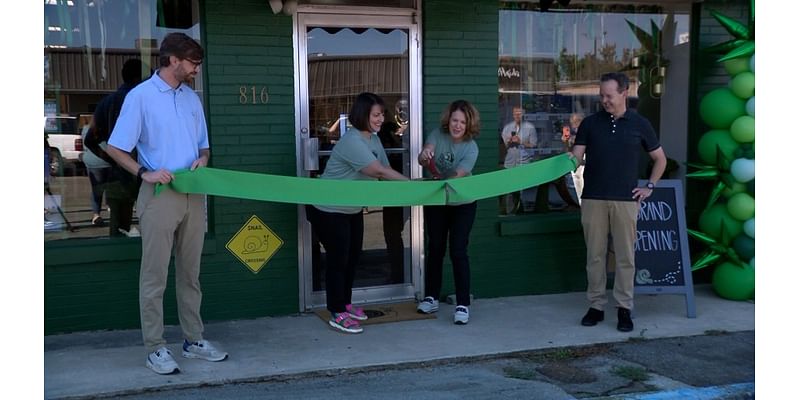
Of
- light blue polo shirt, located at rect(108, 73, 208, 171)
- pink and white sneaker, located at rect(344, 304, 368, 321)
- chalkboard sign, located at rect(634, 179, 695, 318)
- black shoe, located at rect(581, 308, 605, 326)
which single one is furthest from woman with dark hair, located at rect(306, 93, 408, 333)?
chalkboard sign, located at rect(634, 179, 695, 318)

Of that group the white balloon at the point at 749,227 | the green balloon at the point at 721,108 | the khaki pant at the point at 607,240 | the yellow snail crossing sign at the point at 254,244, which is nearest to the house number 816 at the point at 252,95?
the yellow snail crossing sign at the point at 254,244

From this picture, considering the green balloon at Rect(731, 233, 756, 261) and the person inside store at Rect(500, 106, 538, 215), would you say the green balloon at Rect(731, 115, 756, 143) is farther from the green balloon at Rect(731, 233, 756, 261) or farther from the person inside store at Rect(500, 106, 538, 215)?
the person inside store at Rect(500, 106, 538, 215)

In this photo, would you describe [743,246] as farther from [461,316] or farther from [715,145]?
[461,316]

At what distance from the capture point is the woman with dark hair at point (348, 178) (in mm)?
5520

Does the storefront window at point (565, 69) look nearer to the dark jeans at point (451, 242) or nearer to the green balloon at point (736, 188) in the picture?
the dark jeans at point (451, 242)

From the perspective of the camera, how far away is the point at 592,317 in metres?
6.00

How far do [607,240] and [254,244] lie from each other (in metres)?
2.66

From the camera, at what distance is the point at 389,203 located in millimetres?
5301

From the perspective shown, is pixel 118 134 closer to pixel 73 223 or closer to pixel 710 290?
pixel 73 223

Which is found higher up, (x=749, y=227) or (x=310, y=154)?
(x=310, y=154)

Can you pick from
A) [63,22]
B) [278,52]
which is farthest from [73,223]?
[278,52]

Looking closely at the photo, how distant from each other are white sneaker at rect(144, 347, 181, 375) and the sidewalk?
5 cm

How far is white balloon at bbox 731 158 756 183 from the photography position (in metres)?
6.42

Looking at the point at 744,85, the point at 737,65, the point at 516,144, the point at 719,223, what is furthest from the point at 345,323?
the point at 737,65
